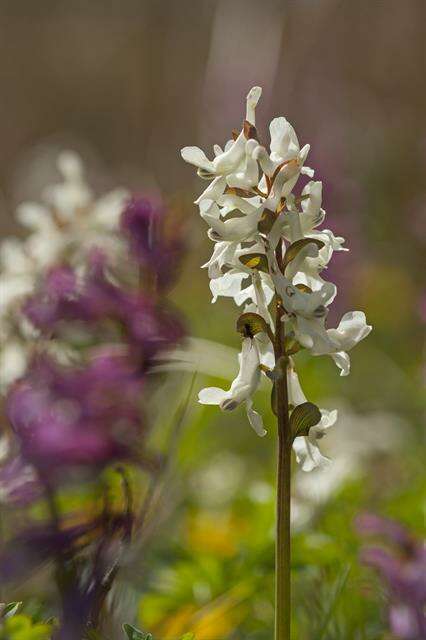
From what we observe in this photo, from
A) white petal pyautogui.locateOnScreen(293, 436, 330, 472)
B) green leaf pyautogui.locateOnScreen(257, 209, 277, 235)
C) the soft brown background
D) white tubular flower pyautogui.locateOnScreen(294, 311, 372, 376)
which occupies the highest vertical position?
green leaf pyautogui.locateOnScreen(257, 209, 277, 235)

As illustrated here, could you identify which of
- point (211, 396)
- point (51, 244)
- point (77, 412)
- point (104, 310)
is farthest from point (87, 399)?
point (51, 244)

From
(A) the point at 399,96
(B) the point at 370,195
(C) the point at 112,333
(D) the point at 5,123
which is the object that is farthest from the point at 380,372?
(D) the point at 5,123

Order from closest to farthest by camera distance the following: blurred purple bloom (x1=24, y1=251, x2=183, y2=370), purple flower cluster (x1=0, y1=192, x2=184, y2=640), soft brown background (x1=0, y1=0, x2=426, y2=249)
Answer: purple flower cluster (x1=0, y1=192, x2=184, y2=640) < blurred purple bloom (x1=24, y1=251, x2=183, y2=370) < soft brown background (x1=0, y1=0, x2=426, y2=249)

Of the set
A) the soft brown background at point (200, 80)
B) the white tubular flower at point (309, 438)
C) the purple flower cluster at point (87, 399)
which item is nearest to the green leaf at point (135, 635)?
the purple flower cluster at point (87, 399)

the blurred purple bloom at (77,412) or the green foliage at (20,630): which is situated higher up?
the green foliage at (20,630)

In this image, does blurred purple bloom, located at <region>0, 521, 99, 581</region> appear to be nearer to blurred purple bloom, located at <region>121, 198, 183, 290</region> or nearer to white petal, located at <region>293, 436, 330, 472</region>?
white petal, located at <region>293, 436, 330, 472</region>

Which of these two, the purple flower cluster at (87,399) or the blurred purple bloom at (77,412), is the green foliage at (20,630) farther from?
the blurred purple bloom at (77,412)

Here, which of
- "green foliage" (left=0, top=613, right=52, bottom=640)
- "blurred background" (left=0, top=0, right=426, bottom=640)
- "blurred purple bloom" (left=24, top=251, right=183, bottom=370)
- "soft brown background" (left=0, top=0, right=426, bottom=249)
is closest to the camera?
"green foliage" (left=0, top=613, right=52, bottom=640)

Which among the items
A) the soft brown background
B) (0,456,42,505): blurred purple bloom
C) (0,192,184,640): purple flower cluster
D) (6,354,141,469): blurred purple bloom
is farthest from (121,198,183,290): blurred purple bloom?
the soft brown background
